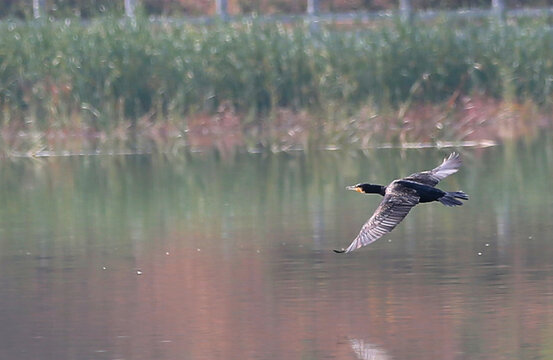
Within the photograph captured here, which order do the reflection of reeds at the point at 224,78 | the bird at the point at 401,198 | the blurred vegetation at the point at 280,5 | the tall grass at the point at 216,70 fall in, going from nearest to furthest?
the bird at the point at 401,198 < the reflection of reeds at the point at 224,78 < the tall grass at the point at 216,70 < the blurred vegetation at the point at 280,5

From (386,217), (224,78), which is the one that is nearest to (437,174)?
(386,217)

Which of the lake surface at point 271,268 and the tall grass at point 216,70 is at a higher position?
the tall grass at point 216,70

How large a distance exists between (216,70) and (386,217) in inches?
516

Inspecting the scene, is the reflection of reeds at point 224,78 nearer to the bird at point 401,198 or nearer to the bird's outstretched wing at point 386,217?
the bird at point 401,198

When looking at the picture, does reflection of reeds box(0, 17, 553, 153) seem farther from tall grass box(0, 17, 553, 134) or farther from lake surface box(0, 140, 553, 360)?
lake surface box(0, 140, 553, 360)

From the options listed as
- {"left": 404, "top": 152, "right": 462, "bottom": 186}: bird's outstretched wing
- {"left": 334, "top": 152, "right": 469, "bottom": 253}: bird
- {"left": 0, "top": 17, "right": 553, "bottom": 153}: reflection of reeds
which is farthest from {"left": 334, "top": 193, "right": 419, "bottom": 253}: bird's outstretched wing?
{"left": 0, "top": 17, "right": 553, "bottom": 153}: reflection of reeds

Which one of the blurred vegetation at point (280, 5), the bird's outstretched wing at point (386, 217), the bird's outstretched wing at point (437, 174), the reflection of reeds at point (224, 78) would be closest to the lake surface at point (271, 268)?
the bird's outstretched wing at point (386, 217)

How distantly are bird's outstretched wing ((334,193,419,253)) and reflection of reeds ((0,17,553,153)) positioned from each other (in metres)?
11.4

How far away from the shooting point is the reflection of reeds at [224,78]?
73.0 ft

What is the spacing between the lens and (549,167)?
725 inches

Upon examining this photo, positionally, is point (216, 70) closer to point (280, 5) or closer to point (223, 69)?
point (223, 69)

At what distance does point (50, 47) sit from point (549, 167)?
25.3 feet

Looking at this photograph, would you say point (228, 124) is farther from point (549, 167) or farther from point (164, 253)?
point (164, 253)

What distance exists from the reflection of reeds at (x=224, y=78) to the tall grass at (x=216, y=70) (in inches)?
0.8
